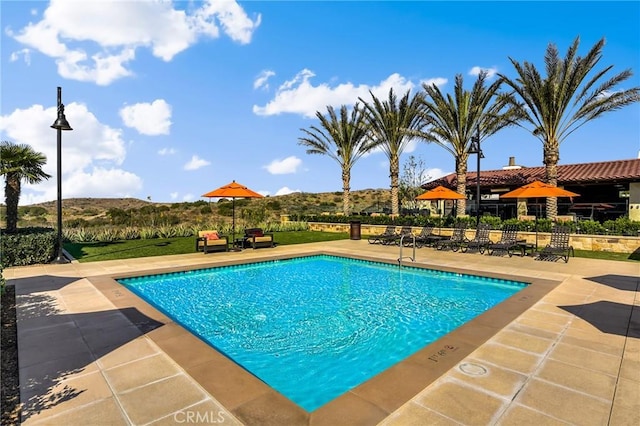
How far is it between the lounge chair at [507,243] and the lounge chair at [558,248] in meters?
1.00

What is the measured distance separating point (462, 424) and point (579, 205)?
84.6ft

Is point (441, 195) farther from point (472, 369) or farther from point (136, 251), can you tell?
point (136, 251)

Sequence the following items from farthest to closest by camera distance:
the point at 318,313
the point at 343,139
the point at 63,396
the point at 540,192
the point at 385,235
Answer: the point at 343,139 < the point at 385,235 < the point at 540,192 < the point at 318,313 < the point at 63,396

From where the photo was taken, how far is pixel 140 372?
402 cm

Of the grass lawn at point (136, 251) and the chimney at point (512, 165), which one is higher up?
the chimney at point (512, 165)

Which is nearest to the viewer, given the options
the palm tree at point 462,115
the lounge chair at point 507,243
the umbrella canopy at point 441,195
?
the lounge chair at point 507,243

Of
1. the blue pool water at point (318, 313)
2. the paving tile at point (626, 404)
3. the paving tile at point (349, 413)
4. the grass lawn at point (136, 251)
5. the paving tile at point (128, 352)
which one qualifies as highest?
the grass lawn at point (136, 251)

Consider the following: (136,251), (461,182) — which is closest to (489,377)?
(136,251)

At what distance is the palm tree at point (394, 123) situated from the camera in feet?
69.0

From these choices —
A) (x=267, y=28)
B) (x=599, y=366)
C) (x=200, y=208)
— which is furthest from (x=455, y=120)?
(x=200, y=208)

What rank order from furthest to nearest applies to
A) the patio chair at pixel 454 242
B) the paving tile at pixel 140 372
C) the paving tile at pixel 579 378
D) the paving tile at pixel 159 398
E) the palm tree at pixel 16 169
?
the patio chair at pixel 454 242 < the palm tree at pixel 16 169 < the paving tile at pixel 140 372 < the paving tile at pixel 579 378 < the paving tile at pixel 159 398

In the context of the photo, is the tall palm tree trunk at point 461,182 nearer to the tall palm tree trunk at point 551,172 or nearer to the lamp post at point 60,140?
the tall palm tree trunk at point 551,172

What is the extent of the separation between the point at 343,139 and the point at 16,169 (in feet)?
61.4

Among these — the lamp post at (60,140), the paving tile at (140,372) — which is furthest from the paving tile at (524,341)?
the lamp post at (60,140)
